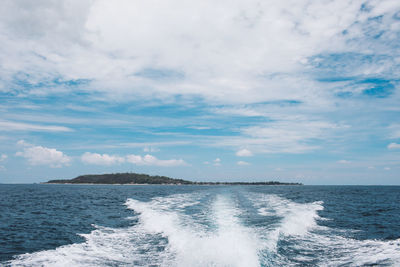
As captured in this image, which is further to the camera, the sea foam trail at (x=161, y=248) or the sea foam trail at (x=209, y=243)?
the sea foam trail at (x=161, y=248)

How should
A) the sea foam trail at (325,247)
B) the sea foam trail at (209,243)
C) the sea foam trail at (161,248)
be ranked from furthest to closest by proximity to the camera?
1. the sea foam trail at (325,247)
2. the sea foam trail at (161,248)
3. the sea foam trail at (209,243)

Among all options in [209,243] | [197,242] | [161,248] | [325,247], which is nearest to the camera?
[209,243]

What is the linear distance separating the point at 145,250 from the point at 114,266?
7.89 ft

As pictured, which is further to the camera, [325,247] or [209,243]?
[325,247]

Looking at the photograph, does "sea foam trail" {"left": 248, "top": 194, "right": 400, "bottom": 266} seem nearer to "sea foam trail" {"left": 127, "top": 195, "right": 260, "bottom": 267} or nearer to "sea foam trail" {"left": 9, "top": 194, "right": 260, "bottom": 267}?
"sea foam trail" {"left": 127, "top": 195, "right": 260, "bottom": 267}

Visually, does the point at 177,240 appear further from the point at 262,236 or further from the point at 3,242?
the point at 3,242

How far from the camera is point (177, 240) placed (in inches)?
555

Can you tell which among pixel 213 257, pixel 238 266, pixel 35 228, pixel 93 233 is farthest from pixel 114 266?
pixel 35 228

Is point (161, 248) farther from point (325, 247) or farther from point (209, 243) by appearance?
point (325, 247)

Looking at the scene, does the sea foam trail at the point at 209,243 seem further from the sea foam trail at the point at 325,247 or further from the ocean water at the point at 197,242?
the sea foam trail at the point at 325,247

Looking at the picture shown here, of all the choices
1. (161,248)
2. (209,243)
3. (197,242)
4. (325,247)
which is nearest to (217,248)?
(209,243)

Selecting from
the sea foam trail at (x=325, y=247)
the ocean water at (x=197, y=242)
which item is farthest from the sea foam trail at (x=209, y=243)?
the sea foam trail at (x=325, y=247)

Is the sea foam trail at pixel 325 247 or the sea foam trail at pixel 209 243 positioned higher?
the sea foam trail at pixel 209 243

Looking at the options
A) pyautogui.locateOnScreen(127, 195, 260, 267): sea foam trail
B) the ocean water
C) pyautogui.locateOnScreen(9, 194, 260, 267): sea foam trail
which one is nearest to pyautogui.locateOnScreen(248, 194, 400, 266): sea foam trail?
the ocean water
